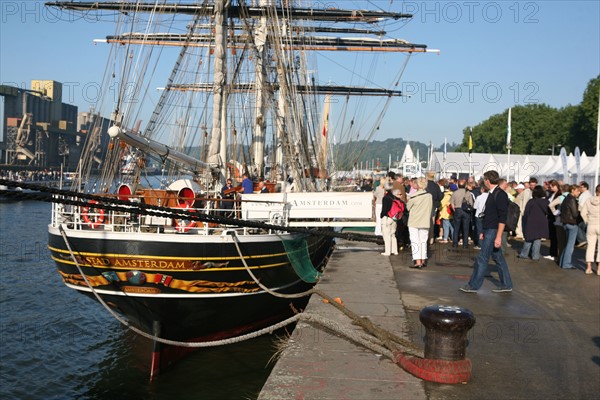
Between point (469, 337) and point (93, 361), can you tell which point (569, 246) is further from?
point (93, 361)

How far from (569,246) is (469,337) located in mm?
6920

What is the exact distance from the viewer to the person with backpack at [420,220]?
12867mm

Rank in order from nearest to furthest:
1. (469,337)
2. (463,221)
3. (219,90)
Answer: (469,337)
(219,90)
(463,221)

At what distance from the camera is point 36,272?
2444 cm

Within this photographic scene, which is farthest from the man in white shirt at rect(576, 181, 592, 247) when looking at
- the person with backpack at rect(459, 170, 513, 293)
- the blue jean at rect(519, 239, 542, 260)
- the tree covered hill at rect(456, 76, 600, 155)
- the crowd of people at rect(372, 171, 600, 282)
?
the tree covered hill at rect(456, 76, 600, 155)

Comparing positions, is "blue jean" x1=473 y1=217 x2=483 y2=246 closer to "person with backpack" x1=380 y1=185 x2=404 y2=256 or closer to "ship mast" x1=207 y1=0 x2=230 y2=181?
"person with backpack" x1=380 y1=185 x2=404 y2=256

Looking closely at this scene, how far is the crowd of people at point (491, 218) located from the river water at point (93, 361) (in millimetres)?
3623

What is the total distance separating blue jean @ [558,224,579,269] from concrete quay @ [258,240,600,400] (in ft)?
0.96

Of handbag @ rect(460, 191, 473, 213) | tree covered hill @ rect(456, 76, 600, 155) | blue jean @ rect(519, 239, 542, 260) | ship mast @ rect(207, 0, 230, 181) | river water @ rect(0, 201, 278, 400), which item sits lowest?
river water @ rect(0, 201, 278, 400)

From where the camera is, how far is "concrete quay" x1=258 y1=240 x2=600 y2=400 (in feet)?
19.4

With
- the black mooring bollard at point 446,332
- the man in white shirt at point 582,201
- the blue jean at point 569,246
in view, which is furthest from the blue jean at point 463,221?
the black mooring bollard at point 446,332

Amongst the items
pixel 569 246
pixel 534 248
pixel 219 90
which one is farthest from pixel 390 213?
pixel 219 90

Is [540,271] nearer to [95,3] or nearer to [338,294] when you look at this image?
[338,294]

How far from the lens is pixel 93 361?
1349 cm
